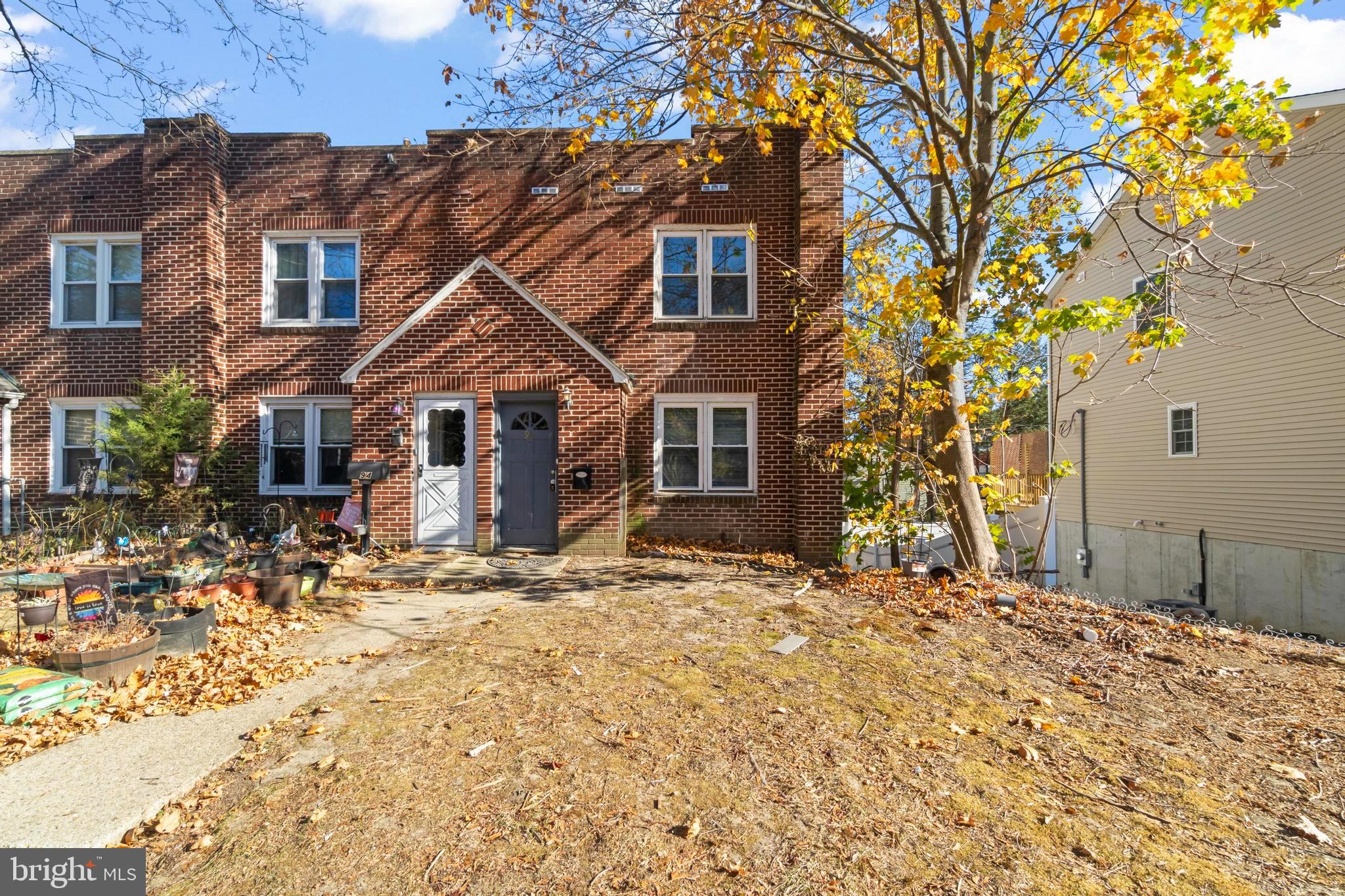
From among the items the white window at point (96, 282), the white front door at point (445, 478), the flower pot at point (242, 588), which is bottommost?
the flower pot at point (242, 588)

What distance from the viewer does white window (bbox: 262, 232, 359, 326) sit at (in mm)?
11680

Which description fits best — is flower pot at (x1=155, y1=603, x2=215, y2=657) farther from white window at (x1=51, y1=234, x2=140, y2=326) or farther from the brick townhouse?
white window at (x1=51, y1=234, x2=140, y2=326)

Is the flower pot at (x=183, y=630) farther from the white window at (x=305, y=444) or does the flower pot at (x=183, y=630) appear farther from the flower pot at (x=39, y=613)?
the white window at (x=305, y=444)

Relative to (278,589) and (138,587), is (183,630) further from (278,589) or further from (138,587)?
(138,587)

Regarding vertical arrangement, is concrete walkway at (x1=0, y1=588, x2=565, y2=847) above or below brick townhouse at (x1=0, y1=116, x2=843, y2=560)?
below

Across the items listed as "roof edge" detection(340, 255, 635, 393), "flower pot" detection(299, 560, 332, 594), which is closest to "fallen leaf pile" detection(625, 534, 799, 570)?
"roof edge" detection(340, 255, 635, 393)

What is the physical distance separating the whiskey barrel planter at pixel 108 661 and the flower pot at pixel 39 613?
88 centimetres

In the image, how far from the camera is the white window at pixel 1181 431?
48.5ft

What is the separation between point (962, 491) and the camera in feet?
28.6

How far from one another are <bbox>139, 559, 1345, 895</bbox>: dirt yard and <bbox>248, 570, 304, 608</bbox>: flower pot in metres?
1.92

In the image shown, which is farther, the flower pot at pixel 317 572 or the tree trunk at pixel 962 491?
the tree trunk at pixel 962 491

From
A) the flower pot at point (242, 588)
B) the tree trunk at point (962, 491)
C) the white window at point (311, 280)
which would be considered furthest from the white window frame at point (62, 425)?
the tree trunk at point (962, 491)

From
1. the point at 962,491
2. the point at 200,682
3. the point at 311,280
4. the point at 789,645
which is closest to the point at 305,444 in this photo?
the point at 311,280

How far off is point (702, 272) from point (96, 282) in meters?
10.8
